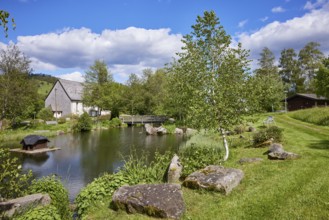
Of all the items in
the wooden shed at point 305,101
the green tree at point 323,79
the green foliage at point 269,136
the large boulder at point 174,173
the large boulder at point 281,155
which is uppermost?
the green tree at point 323,79

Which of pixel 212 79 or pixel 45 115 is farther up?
pixel 212 79

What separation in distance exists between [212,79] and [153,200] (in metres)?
7.82

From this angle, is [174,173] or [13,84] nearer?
[174,173]

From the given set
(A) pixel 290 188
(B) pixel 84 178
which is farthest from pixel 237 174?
(B) pixel 84 178

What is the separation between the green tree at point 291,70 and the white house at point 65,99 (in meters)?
54.1

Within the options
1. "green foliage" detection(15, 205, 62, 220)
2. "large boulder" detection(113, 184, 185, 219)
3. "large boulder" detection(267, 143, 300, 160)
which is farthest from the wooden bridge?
"green foliage" detection(15, 205, 62, 220)

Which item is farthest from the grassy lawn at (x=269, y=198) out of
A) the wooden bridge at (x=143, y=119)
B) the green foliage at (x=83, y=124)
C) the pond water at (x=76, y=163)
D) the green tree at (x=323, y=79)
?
the wooden bridge at (x=143, y=119)

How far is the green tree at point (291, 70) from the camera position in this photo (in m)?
68.5

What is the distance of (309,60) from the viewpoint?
6562cm

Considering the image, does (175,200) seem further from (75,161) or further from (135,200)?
(75,161)

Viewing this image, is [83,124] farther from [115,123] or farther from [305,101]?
[305,101]

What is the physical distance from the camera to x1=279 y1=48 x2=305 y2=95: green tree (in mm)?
68500

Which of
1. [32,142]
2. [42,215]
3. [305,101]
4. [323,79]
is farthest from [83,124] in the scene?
[305,101]

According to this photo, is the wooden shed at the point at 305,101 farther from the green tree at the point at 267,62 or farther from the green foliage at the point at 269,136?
the green foliage at the point at 269,136
